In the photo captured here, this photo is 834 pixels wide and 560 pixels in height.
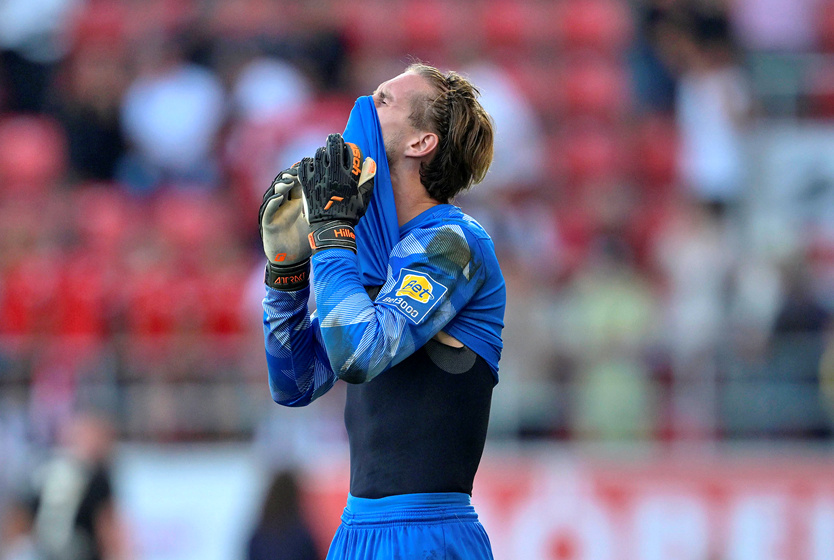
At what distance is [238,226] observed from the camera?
410 inches

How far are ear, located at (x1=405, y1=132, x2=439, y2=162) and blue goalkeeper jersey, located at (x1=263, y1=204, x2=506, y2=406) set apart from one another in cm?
17

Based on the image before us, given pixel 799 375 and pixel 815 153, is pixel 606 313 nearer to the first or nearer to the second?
pixel 799 375

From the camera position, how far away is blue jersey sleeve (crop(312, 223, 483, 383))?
314cm

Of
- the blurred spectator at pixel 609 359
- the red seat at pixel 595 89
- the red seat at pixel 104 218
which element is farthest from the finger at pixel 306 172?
the red seat at pixel 595 89

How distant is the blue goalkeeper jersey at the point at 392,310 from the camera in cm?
315

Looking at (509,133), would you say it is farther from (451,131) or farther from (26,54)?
(451,131)

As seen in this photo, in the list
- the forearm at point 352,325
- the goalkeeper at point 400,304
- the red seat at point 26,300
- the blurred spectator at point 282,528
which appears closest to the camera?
the forearm at point 352,325

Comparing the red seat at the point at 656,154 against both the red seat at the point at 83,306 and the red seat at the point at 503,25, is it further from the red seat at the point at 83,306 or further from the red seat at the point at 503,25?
the red seat at the point at 83,306

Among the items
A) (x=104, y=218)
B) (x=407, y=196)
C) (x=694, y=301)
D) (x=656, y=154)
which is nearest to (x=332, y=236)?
(x=407, y=196)

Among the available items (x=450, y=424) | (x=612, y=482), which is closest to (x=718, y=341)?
(x=612, y=482)

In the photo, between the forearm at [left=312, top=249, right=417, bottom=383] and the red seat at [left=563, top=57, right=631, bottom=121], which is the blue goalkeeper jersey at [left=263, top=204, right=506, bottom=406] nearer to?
the forearm at [left=312, top=249, right=417, bottom=383]

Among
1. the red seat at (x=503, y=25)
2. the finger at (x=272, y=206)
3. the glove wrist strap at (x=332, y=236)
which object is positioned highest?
the red seat at (x=503, y=25)

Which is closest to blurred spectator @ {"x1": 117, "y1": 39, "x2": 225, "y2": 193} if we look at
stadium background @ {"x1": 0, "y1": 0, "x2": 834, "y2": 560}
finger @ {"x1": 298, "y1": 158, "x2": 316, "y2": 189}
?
stadium background @ {"x1": 0, "y1": 0, "x2": 834, "y2": 560}

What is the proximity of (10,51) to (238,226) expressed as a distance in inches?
139
